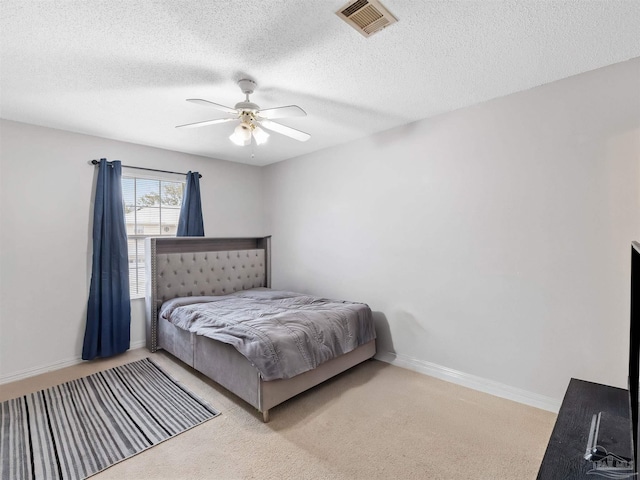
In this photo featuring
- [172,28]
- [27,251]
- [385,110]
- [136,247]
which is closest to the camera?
[172,28]

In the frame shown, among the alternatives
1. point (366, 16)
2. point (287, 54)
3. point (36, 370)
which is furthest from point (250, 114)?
point (36, 370)

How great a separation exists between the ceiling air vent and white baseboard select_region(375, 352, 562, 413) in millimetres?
2760

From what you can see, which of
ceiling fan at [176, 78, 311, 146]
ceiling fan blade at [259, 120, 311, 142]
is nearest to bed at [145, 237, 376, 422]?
ceiling fan at [176, 78, 311, 146]

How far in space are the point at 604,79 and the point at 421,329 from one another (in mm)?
2372

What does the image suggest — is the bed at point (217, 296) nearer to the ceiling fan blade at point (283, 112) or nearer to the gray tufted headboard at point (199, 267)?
the gray tufted headboard at point (199, 267)

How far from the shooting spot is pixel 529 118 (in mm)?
2490

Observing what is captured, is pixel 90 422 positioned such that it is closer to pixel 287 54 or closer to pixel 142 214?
pixel 142 214

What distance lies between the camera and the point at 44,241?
3.17m

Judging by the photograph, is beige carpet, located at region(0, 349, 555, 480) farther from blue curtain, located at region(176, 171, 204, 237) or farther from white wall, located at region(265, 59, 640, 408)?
blue curtain, located at region(176, 171, 204, 237)

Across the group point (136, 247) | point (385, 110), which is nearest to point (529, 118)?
point (385, 110)

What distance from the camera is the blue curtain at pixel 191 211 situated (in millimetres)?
4121

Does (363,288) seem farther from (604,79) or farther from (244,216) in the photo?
(604,79)

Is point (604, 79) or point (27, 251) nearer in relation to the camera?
point (604, 79)

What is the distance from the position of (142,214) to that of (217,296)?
136 cm
